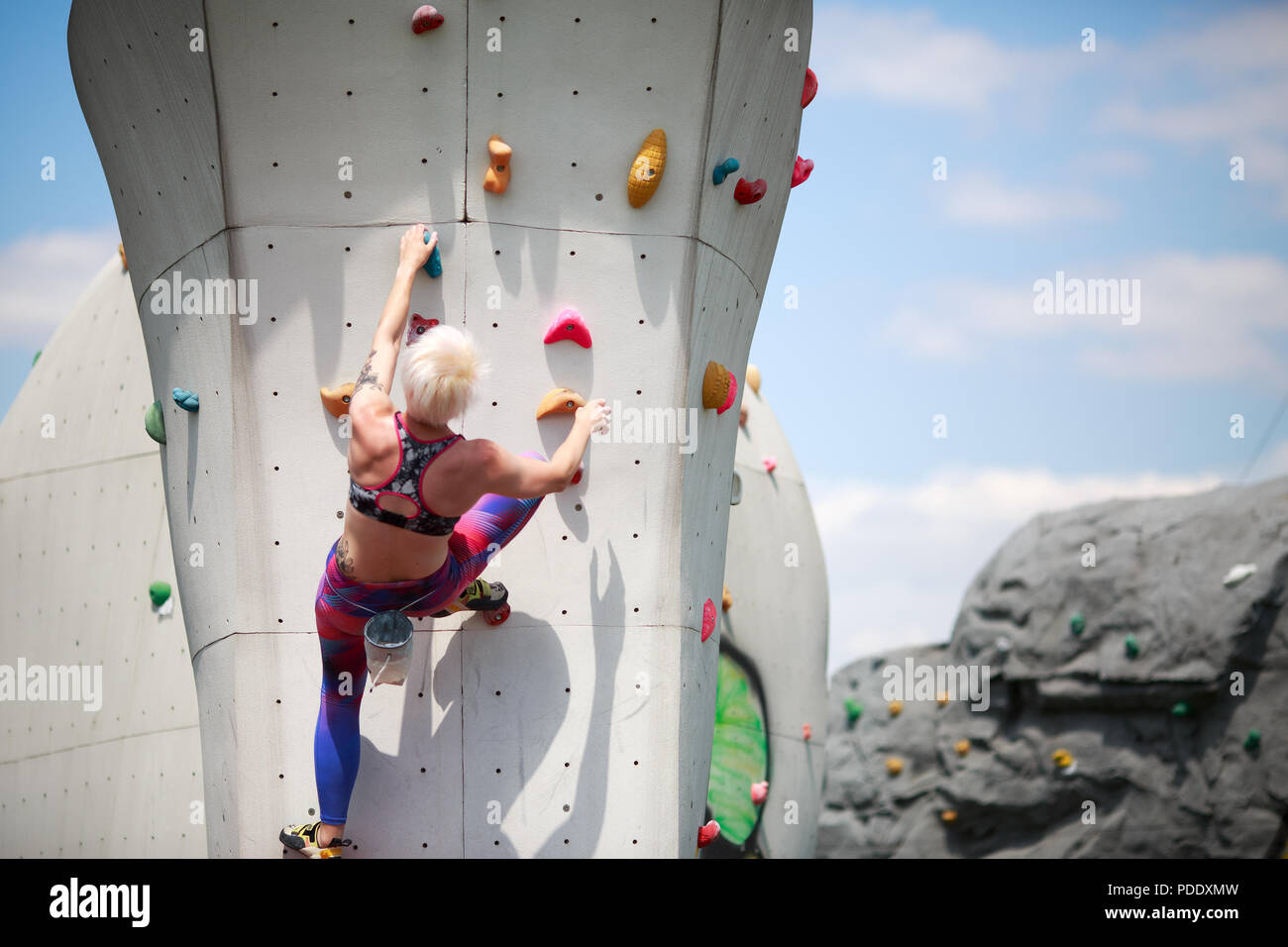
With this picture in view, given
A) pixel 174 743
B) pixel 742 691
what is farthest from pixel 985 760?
pixel 174 743

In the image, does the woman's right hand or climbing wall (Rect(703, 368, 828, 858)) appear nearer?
the woman's right hand

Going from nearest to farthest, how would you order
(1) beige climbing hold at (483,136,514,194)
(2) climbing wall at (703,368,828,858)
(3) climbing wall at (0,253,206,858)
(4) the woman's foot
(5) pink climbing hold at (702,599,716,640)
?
(4) the woman's foot, (1) beige climbing hold at (483,136,514,194), (5) pink climbing hold at (702,599,716,640), (3) climbing wall at (0,253,206,858), (2) climbing wall at (703,368,828,858)

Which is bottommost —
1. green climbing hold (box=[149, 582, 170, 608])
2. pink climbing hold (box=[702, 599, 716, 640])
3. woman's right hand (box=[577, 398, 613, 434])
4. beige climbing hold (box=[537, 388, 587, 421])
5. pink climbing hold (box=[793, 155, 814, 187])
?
pink climbing hold (box=[702, 599, 716, 640])

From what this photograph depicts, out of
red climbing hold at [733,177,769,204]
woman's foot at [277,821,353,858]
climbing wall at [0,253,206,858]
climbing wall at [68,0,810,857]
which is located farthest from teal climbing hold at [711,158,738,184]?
climbing wall at [0,253,206,858]

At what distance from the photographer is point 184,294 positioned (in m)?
5.70

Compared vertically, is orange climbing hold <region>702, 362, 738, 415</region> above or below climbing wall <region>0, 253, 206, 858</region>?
above

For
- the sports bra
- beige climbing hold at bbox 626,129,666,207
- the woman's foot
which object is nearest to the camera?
the sports bra

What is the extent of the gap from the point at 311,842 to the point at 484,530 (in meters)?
1.40

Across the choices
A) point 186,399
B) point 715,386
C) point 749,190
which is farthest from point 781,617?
point 186,399

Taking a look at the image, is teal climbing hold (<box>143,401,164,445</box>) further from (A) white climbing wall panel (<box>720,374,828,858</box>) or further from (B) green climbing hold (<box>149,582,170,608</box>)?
(A) white climbing wall panel (<box>720,374,828,858</box>)

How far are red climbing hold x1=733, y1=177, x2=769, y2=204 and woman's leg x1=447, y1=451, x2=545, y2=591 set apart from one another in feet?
5.75

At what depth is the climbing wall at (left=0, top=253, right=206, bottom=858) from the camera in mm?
8219

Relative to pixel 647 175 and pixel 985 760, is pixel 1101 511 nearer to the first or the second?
pixel 985 760

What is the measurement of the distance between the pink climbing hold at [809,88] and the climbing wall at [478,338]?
0.85m
